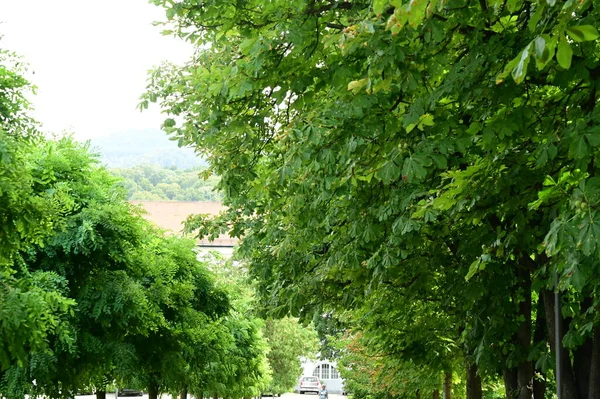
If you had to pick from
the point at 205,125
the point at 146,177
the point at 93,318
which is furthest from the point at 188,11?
the point at 146,177

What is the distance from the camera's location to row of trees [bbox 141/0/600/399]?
280 inches

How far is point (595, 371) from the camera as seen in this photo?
10.8 metres

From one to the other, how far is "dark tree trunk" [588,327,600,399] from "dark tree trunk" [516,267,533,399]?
214 cm

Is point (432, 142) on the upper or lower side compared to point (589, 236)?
upper

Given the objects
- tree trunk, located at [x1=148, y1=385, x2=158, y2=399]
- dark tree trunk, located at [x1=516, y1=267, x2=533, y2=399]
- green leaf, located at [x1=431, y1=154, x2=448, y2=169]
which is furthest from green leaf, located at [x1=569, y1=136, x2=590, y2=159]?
tree trunk, located at [x1=148, y1=385, x2=158, y2=399]

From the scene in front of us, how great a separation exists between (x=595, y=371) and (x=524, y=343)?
2.57 metres

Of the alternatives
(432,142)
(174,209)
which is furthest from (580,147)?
(174,209)

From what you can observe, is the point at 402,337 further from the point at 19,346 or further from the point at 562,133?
the point at 562,133

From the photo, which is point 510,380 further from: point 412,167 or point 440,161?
point 412,167

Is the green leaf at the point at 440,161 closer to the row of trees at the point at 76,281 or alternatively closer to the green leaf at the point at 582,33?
the green leaf at the point at 582,33

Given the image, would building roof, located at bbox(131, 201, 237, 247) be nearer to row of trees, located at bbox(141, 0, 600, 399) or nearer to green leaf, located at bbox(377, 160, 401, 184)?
row of trees, located at bbox(141, 0, 600, 399)

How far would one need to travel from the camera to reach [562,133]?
24.3 feet

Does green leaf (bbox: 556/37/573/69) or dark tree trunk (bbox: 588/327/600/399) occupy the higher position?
green leaf (bbox: 556/37/573/69)

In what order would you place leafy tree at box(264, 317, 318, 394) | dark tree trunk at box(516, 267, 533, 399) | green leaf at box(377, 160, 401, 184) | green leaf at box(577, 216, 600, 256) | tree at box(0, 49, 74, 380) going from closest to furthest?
green leaf at box(577, 216, 600, 256), green leaf at box(377, 160, 401, 184), tree at box(0, 49, 74, 380), dark tree trunk at box(516, 267, 533, 399), leafy tree at box(264, 317, 318, 394)
